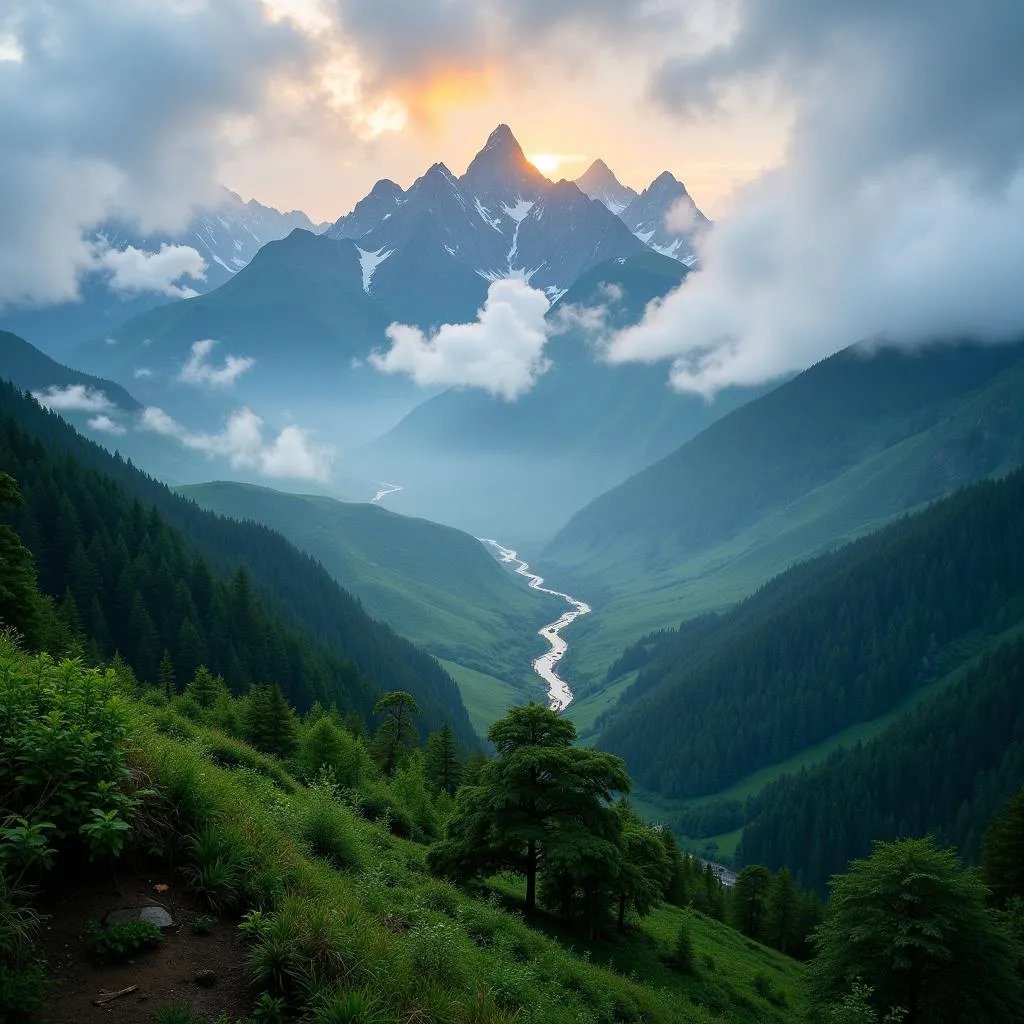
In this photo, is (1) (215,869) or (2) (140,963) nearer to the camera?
(2) (140,963)

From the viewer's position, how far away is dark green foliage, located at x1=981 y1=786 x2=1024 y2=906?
1953 inches

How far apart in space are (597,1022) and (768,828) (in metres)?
160

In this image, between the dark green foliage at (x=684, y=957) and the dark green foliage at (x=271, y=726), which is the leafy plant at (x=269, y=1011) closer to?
the dark green foliage at (x=684, y=957)

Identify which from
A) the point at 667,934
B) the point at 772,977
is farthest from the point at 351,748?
the point at 772,977

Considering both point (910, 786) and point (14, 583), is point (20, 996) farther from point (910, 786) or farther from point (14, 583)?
point (910, 786)

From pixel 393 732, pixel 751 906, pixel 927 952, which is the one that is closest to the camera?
pixel 927 952

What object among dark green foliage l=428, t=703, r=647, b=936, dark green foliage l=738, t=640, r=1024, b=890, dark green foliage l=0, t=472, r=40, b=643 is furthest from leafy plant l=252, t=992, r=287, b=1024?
dark green foliage l=738, t=640, r=1024, b=890

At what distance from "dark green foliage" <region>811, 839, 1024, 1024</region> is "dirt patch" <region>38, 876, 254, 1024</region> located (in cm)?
2890

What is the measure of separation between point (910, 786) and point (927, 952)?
149 metres

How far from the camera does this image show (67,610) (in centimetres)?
6969

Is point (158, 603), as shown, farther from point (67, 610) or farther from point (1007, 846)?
point (1007, 846)

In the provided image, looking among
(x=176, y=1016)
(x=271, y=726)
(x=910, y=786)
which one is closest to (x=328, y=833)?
(x=176, y=1016)

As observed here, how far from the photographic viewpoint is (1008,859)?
166ft

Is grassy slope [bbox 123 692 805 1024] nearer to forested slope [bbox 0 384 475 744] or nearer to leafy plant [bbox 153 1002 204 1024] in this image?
leafy plant [bbox 153 1002 204 1024]
